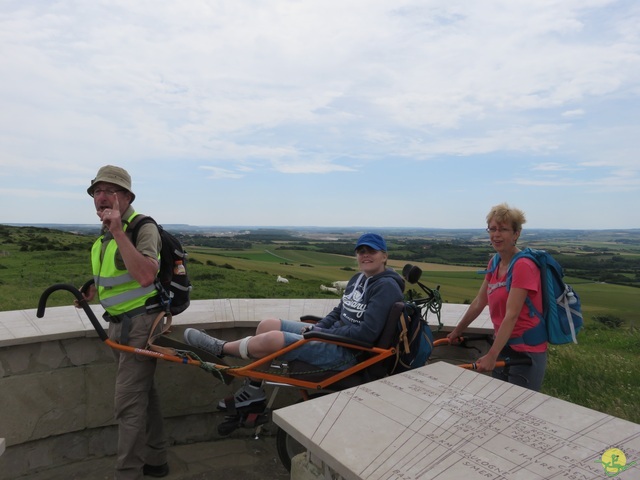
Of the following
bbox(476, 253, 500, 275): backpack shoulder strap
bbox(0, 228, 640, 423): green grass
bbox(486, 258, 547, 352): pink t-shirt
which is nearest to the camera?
bbox(486, 258, 547, 352): pink t-shirt

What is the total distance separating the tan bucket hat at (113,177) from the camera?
9.90 ft

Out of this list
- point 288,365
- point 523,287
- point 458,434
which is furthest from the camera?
point 288,365

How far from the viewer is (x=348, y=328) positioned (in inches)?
130

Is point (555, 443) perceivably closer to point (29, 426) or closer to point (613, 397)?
point (613, 397)

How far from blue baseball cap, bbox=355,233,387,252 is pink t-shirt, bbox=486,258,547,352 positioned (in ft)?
2.73

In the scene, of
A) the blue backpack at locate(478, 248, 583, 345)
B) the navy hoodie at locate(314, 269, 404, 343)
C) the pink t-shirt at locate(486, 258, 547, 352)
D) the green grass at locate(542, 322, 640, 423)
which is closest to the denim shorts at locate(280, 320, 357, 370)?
the navy hoodie at locate(314, 269, 404, 343)

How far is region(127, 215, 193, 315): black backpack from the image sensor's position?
325 cm

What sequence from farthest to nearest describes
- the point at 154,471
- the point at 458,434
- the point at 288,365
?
the point at 154,471 < the point at 288,365 < the point at 458,434

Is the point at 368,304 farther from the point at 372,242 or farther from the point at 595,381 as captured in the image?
the point at 595,381

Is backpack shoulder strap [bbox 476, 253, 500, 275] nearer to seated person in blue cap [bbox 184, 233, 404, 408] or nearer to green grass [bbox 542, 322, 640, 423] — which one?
seated person in blue cap [bbox 184, 233, 404, 408]

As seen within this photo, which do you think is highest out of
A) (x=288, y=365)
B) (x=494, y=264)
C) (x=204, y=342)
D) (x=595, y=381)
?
(x=494, y=264)

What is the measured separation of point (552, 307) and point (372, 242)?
129cm

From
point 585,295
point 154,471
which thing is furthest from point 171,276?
point 585,295

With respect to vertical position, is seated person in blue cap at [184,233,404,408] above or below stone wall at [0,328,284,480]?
above
